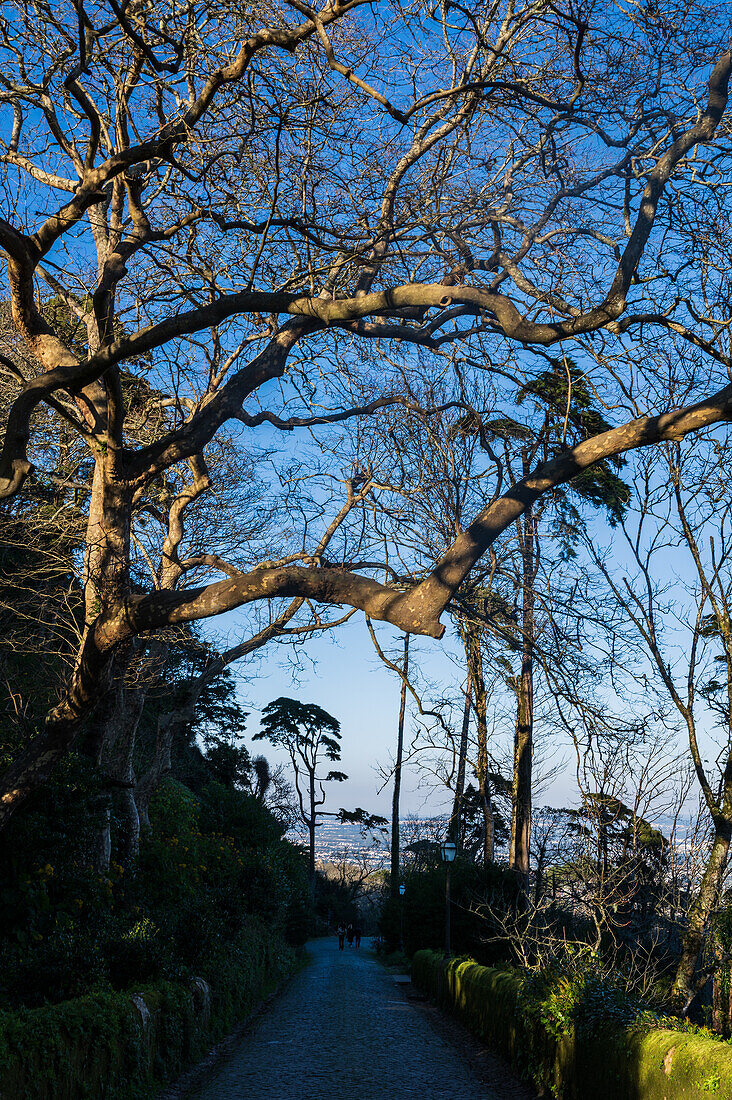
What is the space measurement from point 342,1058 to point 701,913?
571 cm

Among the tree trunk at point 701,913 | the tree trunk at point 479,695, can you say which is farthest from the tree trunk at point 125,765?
the tree trunk at point 701,913

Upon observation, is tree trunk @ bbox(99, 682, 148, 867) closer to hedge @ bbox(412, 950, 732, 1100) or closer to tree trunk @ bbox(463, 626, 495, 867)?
tree trunk @ bbox(463, 626, 495, 867)

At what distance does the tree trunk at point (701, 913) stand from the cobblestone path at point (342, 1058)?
391cm

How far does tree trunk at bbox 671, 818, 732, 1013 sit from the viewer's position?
1295 cm

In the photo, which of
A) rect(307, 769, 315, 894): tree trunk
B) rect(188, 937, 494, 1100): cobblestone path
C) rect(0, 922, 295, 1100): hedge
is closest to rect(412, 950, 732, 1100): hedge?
rect(188, 937, 494, 1100): cobblestone path

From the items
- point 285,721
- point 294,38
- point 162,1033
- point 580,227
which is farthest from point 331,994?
point 285,721

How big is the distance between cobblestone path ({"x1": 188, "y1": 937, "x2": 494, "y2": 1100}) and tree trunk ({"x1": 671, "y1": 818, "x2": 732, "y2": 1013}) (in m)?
3.91

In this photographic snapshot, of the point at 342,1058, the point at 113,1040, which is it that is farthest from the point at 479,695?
the point at 113,1040

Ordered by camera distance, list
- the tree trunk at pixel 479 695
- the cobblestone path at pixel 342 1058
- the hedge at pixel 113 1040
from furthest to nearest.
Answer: the tree trunk at pixel 479 695
the cobblestone path at pixel 342 1058
the hedge at pixel 113 1040

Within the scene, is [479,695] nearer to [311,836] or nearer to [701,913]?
[701,913]

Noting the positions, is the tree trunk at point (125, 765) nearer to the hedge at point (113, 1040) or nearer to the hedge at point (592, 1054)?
the hedge at point (113, 1040)

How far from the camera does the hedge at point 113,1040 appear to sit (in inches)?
241

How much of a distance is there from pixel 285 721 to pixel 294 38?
1538 inches

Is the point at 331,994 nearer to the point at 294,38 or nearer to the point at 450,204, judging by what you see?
the point at 450,204
